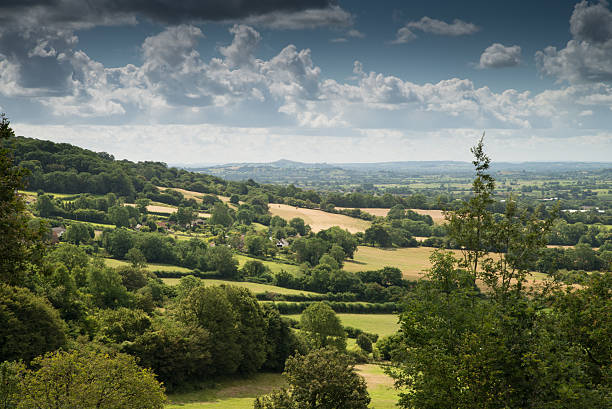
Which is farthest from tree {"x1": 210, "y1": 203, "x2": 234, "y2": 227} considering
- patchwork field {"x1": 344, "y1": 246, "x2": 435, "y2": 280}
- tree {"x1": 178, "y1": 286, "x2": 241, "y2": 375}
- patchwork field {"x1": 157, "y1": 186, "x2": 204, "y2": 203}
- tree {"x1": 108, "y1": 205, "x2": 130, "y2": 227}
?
tree {"x1": 178, "y1": 286, "x2": 241, "y2": 375}

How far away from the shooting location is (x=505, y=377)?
16797 millimetres

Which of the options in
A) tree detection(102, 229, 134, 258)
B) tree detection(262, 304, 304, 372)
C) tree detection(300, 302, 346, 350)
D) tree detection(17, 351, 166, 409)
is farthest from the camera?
tree detection(102, 229, 134, 258)

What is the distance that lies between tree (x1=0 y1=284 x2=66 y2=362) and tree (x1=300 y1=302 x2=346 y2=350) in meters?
31.2

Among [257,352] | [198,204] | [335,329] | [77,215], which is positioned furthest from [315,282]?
[198,204]

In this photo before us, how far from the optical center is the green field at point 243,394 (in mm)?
35844

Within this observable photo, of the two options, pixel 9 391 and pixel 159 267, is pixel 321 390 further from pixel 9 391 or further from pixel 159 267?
pixel 159 267

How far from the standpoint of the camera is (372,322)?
258 ft

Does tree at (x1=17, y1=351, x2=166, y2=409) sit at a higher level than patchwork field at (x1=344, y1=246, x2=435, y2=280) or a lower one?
higher

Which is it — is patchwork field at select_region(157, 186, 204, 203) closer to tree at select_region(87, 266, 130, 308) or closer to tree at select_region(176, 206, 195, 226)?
tree at select_region(176, 206, 195, 226)

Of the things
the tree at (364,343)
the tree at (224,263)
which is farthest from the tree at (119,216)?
the tree at (364,343)

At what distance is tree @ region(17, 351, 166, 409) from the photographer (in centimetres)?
2044

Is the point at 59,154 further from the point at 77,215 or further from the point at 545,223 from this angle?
the point at 545,223

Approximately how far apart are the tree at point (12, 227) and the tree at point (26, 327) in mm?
18701

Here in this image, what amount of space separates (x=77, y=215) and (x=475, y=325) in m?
123
